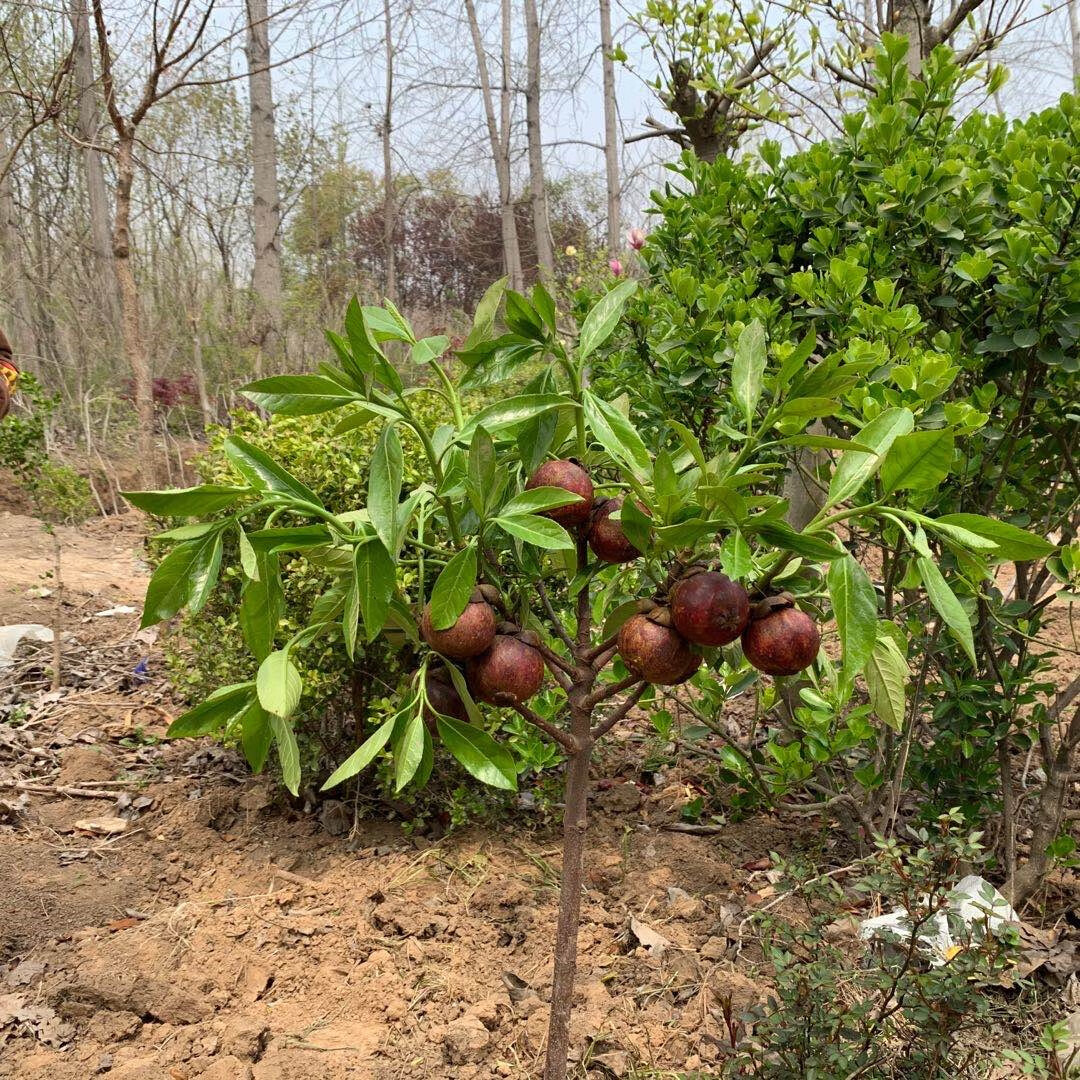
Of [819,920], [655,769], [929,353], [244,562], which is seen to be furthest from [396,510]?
[655,769]

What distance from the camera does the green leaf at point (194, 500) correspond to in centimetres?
93

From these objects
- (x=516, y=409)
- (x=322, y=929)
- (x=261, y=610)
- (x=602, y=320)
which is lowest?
(x=322, y=929)

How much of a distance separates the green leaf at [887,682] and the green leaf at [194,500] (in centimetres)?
81

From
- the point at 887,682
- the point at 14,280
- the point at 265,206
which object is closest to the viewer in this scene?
the point at 887,682

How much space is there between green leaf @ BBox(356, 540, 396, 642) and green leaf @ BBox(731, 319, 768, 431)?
48 cm

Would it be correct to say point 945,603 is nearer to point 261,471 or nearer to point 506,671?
point 506,671

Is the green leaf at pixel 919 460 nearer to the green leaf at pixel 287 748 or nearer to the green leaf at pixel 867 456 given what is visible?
the green leaf at pixel 867 456

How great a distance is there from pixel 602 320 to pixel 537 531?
34 centimetres

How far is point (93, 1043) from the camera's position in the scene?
6.03 feet

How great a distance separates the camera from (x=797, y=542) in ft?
3.15

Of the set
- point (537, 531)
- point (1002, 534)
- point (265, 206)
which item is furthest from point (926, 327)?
point (265, 206)

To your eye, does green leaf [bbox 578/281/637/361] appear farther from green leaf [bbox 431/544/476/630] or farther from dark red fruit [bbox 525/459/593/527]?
green leaf [bbox 431/544/476/630]

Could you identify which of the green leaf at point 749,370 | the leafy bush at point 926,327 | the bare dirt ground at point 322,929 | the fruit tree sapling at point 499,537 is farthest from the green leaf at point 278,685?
the leafy bush at point 926,327

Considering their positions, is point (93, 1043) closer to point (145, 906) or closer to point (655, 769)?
point (145, 906)
